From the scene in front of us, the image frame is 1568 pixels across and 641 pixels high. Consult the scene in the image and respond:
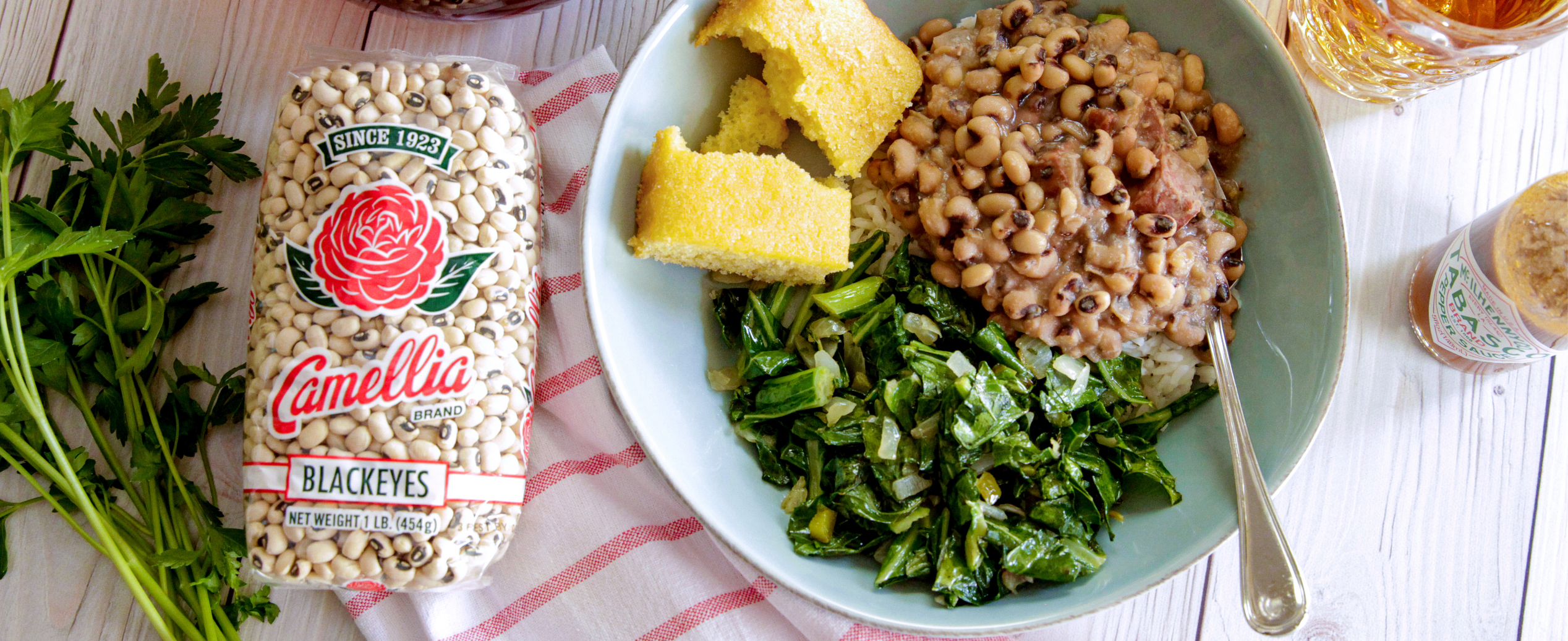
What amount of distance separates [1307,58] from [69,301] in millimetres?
3287

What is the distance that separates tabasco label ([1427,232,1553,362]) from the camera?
7.07 feet

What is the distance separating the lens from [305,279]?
200 centimetres

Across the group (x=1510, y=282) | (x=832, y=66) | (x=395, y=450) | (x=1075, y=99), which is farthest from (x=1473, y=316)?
(x=395, y=450)

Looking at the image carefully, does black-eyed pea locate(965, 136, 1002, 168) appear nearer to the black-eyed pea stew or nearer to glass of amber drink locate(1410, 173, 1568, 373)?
the black-eyed pea stew

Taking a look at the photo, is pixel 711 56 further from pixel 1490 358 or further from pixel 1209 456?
pixel 1490 358

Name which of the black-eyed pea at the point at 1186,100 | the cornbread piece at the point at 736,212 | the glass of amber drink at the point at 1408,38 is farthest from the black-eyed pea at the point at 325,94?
the glass of amber drink at the point at 1408,38

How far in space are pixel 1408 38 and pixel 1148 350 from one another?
95cm

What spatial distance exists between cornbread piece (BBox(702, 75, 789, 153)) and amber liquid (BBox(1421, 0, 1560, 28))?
66.4 inches

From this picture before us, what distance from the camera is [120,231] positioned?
7.06 feet

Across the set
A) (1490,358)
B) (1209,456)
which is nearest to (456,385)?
(1209,456)

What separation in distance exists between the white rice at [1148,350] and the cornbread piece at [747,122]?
0.27 metres

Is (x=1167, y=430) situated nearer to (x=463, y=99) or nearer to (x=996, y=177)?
(x=996, y=177)

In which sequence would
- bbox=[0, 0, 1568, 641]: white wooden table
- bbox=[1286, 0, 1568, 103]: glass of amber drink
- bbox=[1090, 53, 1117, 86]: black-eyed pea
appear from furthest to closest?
bbox=[0, 0, 1568, 641]: white wooden table < bbox=[1090, 53, 1117, 86]: black-eyed pea < bbox=[1286, 0, 1568, 103]: glass of amber drink

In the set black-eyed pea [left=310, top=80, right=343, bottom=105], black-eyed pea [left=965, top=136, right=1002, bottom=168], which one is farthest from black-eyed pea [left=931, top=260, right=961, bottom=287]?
black-eyed pea [left=310, top=80, right=343, bottom=105]
